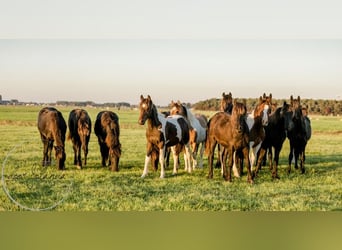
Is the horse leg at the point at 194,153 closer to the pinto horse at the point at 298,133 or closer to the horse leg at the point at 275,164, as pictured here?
the horse leg at the point at 275,164

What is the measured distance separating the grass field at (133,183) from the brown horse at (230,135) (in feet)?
1.08

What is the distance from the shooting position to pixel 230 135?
26.6 feet

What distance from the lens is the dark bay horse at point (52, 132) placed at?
8391 mm

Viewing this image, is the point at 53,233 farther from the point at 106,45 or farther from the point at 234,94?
the point at 234,94

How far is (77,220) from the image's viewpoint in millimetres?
7367

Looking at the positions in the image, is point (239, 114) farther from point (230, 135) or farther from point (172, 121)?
point (172, 121)

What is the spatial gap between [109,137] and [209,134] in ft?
5.46

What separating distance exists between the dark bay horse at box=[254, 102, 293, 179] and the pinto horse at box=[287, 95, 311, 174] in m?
0.11

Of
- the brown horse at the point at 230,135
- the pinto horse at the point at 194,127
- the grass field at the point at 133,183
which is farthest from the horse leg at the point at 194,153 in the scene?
the brown horse at the point at 230,135

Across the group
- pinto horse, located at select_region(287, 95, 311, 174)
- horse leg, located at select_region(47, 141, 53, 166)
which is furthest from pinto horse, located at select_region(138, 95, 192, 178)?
pinto horse, located at select_region(287, 95, 311, 174)

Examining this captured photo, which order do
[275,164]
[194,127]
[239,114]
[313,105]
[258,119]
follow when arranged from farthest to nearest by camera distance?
[194,127] < [313,105] < [275,164] < [258,119] < [239,114]

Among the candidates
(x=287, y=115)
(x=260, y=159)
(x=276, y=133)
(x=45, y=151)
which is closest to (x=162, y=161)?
(x=260, y=159)

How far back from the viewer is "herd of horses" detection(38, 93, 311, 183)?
320 inches

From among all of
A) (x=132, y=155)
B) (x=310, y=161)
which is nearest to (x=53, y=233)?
(x=132, y=155)
